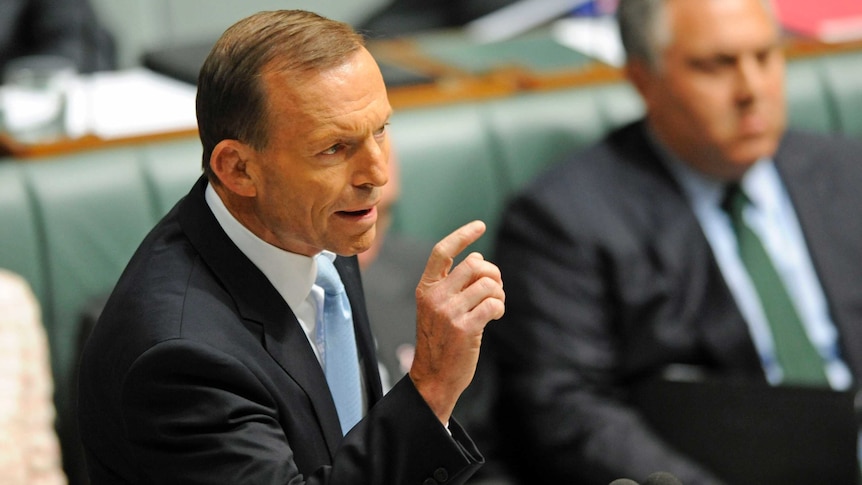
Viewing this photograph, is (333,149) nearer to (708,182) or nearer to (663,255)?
(663,255)

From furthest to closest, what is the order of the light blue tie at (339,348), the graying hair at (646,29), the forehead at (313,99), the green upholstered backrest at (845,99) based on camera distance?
the green upholstered backrest at (845,99) < the graying hair at (646,29) < the light blue tie at (339,348) < the forehead at (313,99)

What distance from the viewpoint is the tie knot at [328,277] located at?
0.91 m

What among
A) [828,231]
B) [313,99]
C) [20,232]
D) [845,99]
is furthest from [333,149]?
[845,99]

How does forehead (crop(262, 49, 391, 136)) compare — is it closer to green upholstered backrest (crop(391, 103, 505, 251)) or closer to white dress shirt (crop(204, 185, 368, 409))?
white dress shirt (crop(204, 185, 368, 409))

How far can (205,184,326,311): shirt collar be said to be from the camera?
2.91ft

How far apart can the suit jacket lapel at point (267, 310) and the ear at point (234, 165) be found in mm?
61

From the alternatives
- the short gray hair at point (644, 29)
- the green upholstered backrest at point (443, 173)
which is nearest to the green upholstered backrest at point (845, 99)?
the short gray hair at point (644, 29)

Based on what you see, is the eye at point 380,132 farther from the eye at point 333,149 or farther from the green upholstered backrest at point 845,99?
the green upholstered backrest at point 845,99

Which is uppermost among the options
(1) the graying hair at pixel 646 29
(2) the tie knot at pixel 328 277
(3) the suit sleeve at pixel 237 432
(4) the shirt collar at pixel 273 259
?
(4) the shirt collar at pixel 273 259

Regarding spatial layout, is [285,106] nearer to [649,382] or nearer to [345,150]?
[345,150]

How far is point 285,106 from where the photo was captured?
0.80m

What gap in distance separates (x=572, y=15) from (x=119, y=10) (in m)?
1.44

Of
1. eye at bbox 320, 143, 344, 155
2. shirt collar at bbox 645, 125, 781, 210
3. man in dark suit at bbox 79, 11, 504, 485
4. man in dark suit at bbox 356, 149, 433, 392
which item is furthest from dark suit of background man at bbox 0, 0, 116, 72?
eye at bbox 320, 143, 344, 155

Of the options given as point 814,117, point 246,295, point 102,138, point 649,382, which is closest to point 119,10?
point 102,138
